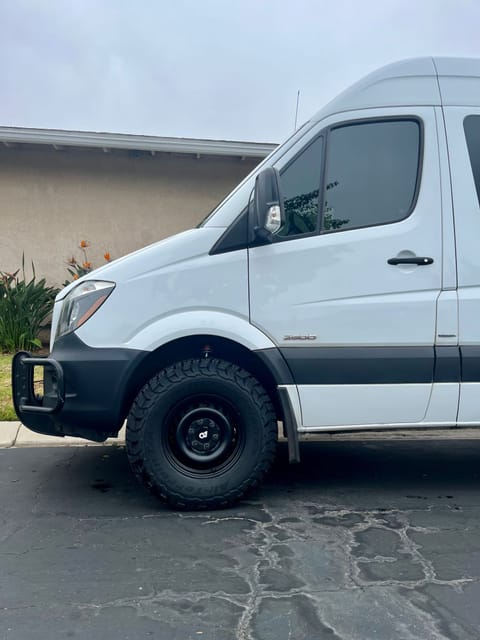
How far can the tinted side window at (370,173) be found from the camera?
13.7 feet

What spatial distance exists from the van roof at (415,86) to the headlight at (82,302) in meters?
1.77

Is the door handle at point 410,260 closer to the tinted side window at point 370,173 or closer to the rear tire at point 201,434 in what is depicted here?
the tinted side window at point 370,173

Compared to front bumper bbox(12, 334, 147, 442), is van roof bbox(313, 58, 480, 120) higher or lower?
higher

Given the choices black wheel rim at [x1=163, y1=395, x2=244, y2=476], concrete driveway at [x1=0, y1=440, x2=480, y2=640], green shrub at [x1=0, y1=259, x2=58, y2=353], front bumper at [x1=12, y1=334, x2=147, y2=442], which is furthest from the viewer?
green shrub at [x1=0, y1=259, x2=58, y2=353]

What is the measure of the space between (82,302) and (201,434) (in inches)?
45.0

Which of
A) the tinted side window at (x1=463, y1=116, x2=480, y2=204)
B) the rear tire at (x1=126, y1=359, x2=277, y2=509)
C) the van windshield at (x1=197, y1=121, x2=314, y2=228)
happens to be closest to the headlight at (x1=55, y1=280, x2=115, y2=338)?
the rear tire at (x1=126, y1=359, x2=277, y2=509)

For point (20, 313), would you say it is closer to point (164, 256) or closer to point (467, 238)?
point (164, 256)

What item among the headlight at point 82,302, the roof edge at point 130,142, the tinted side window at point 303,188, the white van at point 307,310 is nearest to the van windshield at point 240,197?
the white van at point 307,310

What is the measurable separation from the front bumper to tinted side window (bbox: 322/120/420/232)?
157 centimetres

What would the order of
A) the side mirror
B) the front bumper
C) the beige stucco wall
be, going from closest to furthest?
the side mirror, the front bumper, the beige stucco wall

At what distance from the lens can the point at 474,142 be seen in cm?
428

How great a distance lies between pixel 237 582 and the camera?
326 centimetres

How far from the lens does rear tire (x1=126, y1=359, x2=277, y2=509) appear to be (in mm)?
4125

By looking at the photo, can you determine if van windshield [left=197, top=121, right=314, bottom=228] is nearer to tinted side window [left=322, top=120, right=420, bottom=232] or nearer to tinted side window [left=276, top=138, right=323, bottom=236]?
tinted side window [left=276, top=138, right=323, bottom=236]
